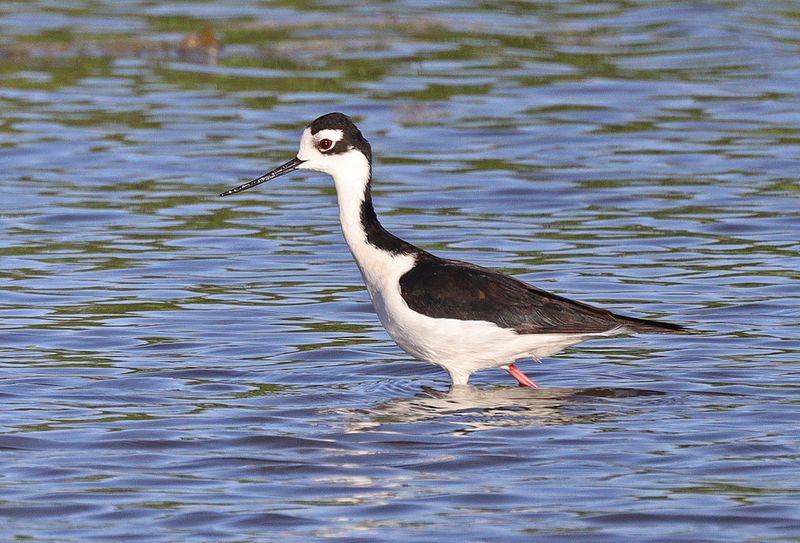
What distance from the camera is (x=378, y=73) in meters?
22.9

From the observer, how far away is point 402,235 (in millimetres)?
16141

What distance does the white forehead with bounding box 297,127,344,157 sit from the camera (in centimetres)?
1201

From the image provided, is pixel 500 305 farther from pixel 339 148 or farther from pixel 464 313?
pixel 339 148

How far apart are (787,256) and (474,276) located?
457 cm

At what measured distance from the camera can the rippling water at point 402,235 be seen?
9.21 meters

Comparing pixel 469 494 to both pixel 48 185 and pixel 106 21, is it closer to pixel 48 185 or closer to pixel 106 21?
pixel 48 185

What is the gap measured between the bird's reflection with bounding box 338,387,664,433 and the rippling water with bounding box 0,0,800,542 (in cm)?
4

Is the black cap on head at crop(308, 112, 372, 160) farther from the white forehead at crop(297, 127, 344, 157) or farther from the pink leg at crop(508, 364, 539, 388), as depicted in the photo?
the pink leg at crop(508, 364, 539, 388)

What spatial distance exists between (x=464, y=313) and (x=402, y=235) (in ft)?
15.9

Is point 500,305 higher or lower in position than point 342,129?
lower

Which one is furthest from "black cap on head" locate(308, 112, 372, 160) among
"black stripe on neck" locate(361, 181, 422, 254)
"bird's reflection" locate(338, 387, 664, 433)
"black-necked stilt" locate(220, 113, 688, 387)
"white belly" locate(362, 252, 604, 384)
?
A: "bird's reflection" locate(338, 387, 664, 433)

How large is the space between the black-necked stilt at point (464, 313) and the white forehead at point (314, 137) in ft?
2.11

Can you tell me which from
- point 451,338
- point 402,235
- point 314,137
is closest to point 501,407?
point 451,338

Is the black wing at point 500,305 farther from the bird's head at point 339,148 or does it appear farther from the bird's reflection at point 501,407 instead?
the bird's head at point 339,148
